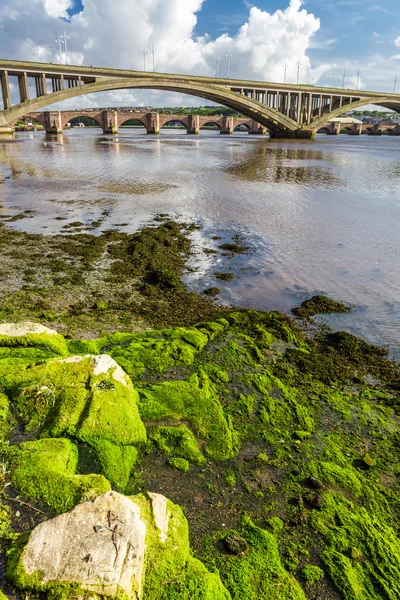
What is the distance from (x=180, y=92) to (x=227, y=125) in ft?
162

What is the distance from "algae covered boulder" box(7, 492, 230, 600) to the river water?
20.9 feet

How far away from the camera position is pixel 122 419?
5.42 m

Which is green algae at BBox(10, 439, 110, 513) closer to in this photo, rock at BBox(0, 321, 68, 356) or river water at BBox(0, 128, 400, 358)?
rock at BBox(0, 321, 68, 356)

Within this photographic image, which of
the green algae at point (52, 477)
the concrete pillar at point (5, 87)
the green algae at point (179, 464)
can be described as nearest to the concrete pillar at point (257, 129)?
the concrete pillar at point (5, 87)

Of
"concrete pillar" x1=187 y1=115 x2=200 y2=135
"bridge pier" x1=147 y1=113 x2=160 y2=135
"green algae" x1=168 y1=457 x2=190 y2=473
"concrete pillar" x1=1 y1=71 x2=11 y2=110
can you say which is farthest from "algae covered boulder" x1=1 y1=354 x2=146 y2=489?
"concrete pillar" x1=187 y1=115 x2=200 y2=135

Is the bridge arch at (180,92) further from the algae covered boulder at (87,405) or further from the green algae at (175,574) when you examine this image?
the green algae at (175,574)

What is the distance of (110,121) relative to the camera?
4801 inches

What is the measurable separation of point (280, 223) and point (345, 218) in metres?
3.83

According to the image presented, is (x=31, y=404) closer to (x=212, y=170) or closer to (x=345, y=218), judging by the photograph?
(x=345, y=218)

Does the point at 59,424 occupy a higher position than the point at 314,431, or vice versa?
the point at 59,424

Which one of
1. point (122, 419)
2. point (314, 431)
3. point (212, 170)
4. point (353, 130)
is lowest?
point (314, 431)

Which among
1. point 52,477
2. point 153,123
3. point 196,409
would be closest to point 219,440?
point 196,409

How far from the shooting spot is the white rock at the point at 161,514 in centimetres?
381

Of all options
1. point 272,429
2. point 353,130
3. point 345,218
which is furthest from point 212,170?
point 353,130
